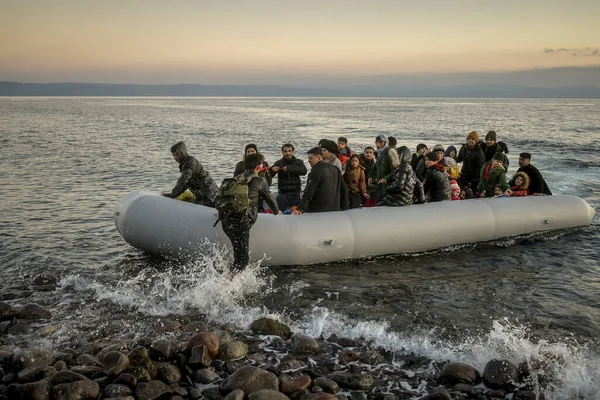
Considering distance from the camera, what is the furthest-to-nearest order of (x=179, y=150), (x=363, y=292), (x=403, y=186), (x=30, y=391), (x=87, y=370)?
1. (x=403, y=186)
2. (x=179, y=150)
3. (x=363, y=292)
4. (x=87, y=370)
5. (x=30, y=391)

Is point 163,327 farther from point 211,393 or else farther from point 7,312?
point 7,312

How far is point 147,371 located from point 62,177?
47.9 feet

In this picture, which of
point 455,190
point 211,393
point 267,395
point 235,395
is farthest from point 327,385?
point 455,190

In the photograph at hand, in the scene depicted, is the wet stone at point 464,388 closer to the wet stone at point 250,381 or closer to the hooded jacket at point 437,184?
the wet stone at point 250,381

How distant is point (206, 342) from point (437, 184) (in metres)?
5.84

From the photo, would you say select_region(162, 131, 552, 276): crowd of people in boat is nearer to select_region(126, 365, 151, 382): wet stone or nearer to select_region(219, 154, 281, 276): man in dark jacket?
select_region(219, 154, 281, 276): man in dark jacket

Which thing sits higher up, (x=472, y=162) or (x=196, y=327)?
(x=472, y=162)

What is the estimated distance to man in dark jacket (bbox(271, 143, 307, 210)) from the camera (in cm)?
931

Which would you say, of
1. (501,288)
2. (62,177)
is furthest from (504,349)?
(62,177)

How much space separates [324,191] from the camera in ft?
28.1

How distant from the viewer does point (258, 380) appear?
4.97 meters

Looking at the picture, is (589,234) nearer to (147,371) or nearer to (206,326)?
(206,326)

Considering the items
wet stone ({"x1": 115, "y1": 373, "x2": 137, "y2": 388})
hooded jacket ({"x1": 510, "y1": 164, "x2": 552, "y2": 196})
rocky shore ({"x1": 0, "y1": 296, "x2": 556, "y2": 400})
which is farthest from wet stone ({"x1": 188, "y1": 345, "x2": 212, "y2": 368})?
hooded jacket ({"x1": 510, "y1": 164, "x2": 552, "y2": 196})

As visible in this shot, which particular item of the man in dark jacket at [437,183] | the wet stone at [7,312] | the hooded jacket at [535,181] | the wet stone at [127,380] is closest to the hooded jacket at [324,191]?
the man in dark jacket at [437,183]
